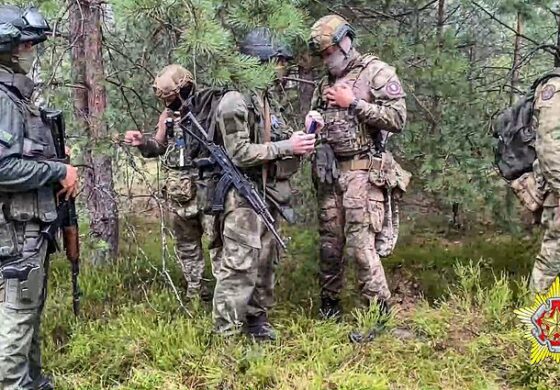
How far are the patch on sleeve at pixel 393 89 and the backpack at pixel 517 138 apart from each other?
38.1 inches

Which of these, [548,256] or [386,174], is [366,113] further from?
[548,256]

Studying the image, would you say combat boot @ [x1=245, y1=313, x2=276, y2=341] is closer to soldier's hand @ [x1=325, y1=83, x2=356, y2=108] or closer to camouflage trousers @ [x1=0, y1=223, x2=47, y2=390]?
camouflage trousers @ [x1=0, y1=223, x2=47, y2=390]

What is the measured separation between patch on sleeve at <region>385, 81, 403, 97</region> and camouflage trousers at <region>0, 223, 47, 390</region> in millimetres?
2710

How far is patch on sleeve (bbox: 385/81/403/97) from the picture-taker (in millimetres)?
5129

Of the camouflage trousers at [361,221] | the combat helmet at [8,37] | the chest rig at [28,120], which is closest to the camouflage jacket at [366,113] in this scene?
the camouflage trousers at [361,221]

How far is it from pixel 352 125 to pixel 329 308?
1545 mm

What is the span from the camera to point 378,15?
6.72 metres

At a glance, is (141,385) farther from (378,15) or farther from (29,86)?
(378,15)

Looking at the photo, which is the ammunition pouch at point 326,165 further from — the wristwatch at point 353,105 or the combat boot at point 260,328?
the combat boot at point 260,328

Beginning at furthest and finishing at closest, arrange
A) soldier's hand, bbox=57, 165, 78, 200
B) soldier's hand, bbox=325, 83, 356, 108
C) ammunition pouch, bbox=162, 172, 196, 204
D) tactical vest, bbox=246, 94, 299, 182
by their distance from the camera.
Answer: ammunition pouch, bbox=162, 172, 196, 204
soldier's hand, bbox=325, 83, 356, 108
tactical vest, bbox=246, 94, 299, 182
soldier's hand, bbox=57, 165, 78, 200

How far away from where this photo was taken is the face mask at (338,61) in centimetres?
524

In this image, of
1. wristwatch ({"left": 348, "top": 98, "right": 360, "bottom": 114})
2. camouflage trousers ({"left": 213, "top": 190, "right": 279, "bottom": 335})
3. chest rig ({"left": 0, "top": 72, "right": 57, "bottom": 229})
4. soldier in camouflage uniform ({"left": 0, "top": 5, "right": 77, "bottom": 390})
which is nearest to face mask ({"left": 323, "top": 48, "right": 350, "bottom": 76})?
wristwatch ({"left": 348, "top": 98, "right": 360, "bottom": 114})

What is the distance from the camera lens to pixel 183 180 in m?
5.75

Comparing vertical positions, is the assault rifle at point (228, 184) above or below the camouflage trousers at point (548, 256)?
above
